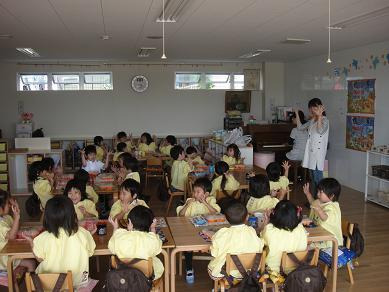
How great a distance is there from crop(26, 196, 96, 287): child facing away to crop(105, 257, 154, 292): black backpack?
1.23 feet

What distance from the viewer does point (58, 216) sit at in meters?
3.18

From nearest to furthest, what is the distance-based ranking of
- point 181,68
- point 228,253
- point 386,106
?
1. point 228,253
2. point 386,106
3. point 181,68

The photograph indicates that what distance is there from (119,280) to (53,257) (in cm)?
58

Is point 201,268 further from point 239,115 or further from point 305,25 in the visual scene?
point 239,115

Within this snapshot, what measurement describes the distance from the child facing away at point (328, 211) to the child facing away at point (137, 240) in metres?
1.66

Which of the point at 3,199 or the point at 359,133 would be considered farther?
the point at 359,133

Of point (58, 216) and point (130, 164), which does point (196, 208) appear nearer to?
point (58, 216)

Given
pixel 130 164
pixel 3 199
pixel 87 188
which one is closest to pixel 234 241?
pixel 3 199

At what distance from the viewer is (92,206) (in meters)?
4.63

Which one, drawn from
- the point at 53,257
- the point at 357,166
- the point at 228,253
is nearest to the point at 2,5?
the point at 53,257

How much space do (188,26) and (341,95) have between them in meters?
4.44

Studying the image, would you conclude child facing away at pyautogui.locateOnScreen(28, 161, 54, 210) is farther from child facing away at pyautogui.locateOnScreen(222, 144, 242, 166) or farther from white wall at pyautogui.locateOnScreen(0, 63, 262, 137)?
white wall at pyautogui.locateOnScreen(0, 63, 262, 137)

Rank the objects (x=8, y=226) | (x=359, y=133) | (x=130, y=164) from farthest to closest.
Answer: (x=359, y=133)
(x=130, y=164)
(x=8, y=226)

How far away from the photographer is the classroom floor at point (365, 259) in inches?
171
